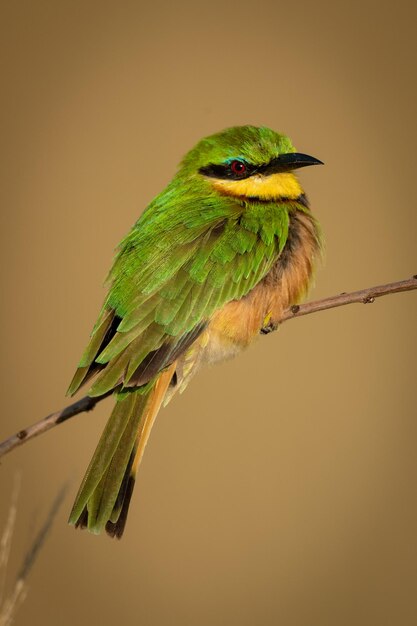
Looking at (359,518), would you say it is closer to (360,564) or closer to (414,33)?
(360,564)

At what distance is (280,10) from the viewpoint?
32.9ft

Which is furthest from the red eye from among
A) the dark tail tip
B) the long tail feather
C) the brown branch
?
the dark tail tip

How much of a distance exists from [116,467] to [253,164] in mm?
1273

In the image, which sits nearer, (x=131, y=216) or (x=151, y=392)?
(x=151, y=392)

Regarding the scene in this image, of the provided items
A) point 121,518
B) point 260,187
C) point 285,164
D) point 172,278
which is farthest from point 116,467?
point 285,164

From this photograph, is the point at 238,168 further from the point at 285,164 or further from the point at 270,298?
the point at 270,298

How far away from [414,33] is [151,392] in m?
6.57

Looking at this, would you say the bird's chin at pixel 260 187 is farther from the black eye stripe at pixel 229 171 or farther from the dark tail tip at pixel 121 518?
the dark tail tip at pixel 121 518

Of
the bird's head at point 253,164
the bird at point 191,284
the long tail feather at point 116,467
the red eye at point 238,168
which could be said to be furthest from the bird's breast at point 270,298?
the long tail feather at point 116,467

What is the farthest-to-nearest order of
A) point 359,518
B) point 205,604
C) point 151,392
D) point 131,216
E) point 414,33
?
1. point 414,33
2. point 131,216
3. point 359,518
4. point 205,604
5. point 151,392

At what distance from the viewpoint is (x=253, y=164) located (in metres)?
3.41

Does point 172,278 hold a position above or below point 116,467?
above

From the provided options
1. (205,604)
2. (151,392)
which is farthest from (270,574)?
(151,392)

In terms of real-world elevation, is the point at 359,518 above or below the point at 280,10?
below
